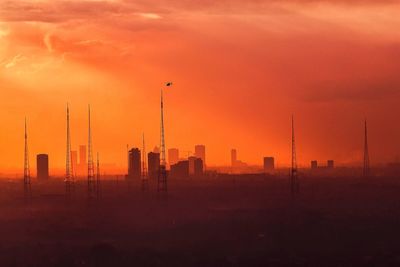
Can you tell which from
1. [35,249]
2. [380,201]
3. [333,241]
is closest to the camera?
[35,249]

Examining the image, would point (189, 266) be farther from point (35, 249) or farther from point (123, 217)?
point (123, 217)

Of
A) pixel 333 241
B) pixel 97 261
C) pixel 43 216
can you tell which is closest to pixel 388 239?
pixel 333 241

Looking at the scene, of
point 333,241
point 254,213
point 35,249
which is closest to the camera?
point 35,249

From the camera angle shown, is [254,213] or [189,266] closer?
[189,266]

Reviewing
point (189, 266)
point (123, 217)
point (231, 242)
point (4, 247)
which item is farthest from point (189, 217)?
point (189, 266)

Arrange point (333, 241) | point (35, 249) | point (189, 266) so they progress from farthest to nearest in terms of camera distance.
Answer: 1. point (333, 241)
2. point (35, 249)
3. point (189, 266)

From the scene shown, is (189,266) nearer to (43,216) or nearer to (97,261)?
(97,261)
